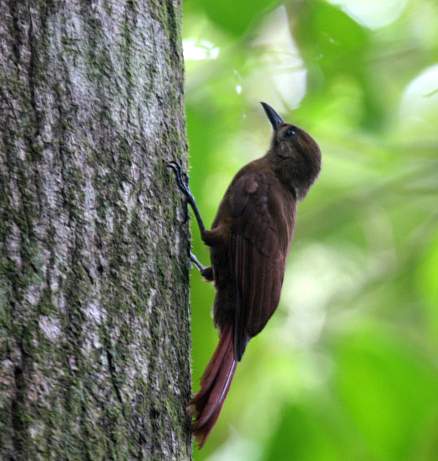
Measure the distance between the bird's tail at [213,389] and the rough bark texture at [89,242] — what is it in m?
0.09

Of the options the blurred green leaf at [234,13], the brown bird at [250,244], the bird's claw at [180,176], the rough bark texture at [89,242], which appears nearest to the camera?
the rough bark texture at [89,242]

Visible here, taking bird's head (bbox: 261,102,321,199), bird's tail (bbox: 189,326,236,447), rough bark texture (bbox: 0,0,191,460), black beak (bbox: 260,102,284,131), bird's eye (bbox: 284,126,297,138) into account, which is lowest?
bird's tail (bbox: 189,326,236,447)

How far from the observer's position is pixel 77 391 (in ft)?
6.21

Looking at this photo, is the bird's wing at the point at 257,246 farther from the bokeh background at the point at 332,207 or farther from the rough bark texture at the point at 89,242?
the rough bark texture at the point at 89,242

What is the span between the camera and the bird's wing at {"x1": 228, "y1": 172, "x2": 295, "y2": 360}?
3.21 metres

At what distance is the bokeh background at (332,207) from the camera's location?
3100 mm

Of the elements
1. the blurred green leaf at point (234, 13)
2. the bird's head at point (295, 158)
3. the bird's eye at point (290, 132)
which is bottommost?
the bird's head at point (295, 158)

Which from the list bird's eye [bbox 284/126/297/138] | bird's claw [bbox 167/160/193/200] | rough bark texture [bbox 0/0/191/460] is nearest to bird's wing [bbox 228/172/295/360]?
bird's eye [bbox 284/126/297/138]

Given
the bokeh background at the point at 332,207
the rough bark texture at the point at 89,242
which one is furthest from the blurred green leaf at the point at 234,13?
the rough bark texture at the point at 89,242

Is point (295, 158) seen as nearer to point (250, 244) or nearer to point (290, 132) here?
point (290, 132)

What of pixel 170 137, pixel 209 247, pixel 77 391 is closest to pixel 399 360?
pixel 209 247

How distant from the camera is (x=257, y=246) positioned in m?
3.50

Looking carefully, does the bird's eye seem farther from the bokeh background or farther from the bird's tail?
the bird's tail

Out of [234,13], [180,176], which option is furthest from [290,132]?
[180,176]
